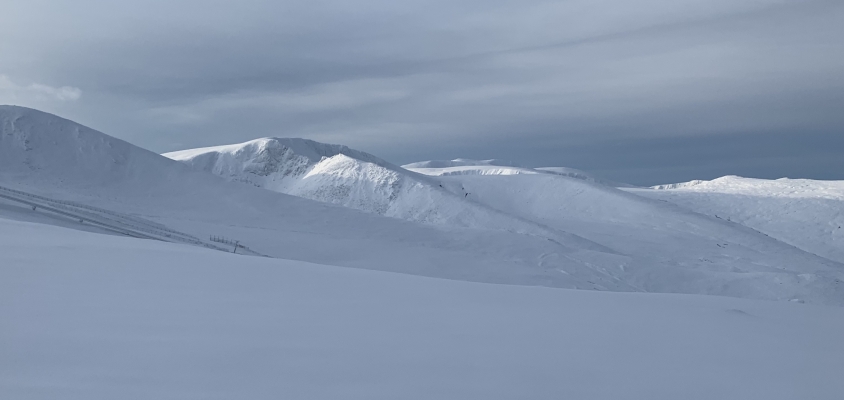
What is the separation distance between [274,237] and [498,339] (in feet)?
96.5

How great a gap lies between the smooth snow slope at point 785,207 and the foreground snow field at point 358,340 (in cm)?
6881

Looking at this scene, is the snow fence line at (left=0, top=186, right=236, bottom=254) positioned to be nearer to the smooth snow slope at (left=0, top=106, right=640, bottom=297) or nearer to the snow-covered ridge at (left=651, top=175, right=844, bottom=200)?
the smooth snow slope at (left=0, top=106, right=640, bottom=297)

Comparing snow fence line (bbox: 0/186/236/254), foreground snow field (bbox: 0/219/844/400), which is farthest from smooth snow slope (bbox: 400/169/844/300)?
foreground snow field (bbox: 0/219/844/400)

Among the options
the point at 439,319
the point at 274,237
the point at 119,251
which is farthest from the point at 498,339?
the point at 274,237

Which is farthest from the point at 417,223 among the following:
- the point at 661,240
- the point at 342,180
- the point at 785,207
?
the point at 785,207

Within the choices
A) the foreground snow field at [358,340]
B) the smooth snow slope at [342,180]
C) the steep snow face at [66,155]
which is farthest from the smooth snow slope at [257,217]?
the foreground snow field at [358,340]

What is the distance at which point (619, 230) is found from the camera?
60.3 meters

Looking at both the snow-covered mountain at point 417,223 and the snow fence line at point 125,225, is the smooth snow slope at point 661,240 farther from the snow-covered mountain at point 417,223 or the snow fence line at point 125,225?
the snow fence line at point 125,225

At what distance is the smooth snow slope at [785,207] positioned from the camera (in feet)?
226

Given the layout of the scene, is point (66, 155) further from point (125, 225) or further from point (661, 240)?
point (661, 240)

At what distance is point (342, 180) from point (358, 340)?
3009 inches

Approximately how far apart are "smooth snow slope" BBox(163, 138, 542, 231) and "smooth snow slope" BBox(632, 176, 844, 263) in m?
32.5

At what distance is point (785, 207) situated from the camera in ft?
256

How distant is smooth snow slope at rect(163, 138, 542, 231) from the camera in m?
64.1
